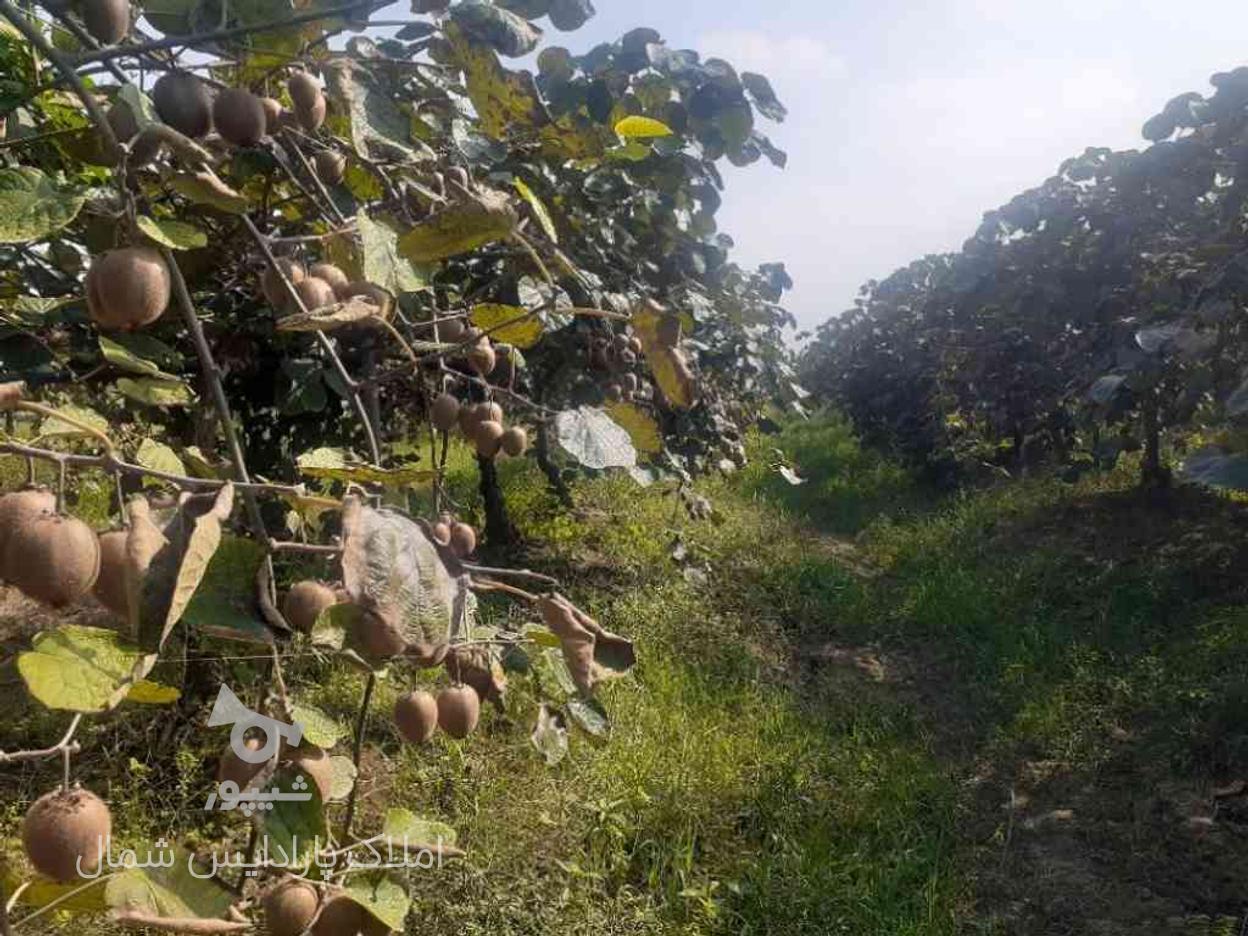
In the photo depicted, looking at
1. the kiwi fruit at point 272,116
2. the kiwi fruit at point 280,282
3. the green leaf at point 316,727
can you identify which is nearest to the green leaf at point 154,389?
the kiwi fruit at point 280,282

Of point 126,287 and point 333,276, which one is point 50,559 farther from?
point 333,276

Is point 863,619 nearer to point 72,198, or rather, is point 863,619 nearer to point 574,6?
point 574,6

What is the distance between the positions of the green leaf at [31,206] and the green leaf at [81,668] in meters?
0.25

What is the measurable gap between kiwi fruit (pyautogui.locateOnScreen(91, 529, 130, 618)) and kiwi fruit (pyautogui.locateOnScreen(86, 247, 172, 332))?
15 centimetres

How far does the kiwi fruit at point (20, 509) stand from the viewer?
56 centimetres

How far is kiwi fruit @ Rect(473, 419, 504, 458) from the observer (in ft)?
3.36

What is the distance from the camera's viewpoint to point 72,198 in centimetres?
61

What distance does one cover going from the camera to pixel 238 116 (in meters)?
0.71

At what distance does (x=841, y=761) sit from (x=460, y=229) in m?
2.44

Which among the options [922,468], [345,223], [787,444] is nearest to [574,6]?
[345,223]

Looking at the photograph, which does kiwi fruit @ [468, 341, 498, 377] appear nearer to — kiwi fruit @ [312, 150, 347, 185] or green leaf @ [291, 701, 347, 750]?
kiwi fruit @ [312, 150, 347, 185]

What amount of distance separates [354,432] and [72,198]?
2.34 m

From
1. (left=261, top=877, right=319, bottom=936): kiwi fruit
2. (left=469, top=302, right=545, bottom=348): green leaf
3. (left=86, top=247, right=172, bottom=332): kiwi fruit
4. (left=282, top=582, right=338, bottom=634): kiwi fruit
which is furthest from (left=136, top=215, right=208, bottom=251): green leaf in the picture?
(left=261, top=877, right=319, bottom=936): kiwi fruit

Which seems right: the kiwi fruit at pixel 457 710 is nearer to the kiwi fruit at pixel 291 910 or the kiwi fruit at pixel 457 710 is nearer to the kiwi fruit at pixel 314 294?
the kiwi fruit at pixel 291 910
